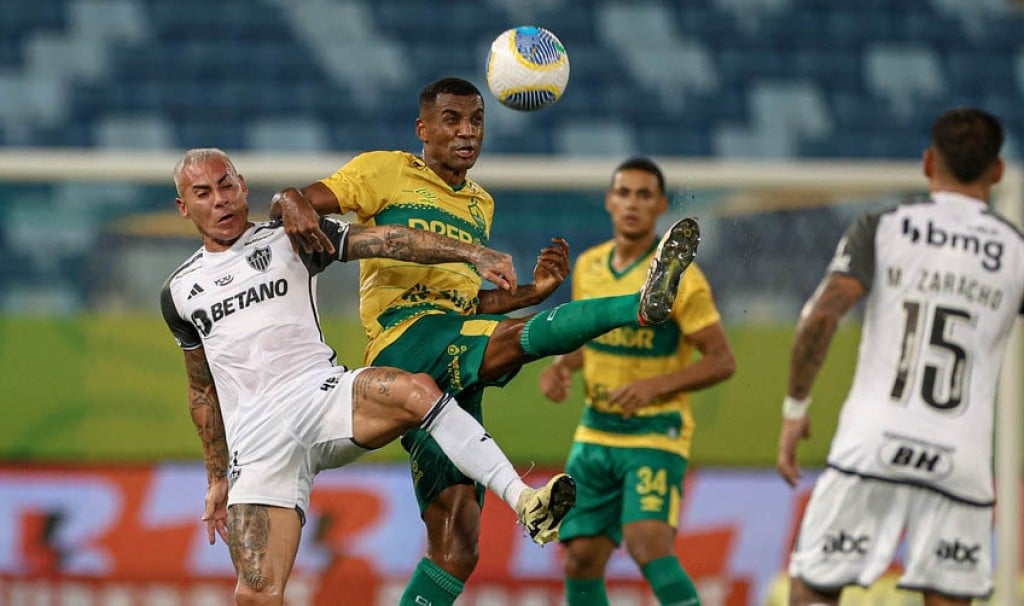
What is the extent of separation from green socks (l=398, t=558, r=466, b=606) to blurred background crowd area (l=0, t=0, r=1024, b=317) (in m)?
6.24

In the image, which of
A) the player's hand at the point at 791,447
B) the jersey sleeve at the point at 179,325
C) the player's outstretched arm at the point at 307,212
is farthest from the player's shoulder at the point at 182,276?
the player's hand at the point at 791,447

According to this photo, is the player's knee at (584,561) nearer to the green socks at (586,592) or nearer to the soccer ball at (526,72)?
the green socks at (586,592)

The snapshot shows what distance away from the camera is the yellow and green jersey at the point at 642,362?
673cm

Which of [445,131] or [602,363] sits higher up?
[445,131]

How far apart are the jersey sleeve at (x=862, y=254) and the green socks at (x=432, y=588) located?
5.76ft

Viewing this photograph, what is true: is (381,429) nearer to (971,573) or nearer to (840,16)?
(971,573)

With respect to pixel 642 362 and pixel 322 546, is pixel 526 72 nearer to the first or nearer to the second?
pixel 642 362

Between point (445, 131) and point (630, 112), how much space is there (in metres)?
7.12

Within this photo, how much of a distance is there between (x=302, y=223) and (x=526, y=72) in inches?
38.2

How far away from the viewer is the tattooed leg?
520 centimetres

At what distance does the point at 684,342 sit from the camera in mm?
6883

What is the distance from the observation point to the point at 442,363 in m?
5.41

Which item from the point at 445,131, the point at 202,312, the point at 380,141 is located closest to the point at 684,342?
the point at 445,131

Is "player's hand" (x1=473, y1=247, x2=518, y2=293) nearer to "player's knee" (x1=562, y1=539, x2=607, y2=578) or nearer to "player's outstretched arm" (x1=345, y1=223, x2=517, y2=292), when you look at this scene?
"player's outstretched arm" (x1=345, y1=223, x2=517, y2=292)
